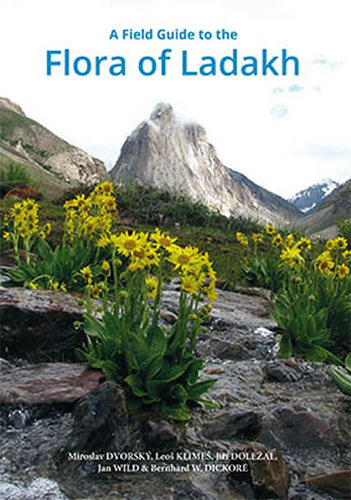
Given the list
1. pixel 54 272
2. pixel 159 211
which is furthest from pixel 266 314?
pixel 159 211

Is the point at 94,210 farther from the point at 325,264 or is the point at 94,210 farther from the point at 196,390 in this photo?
the point at 196,390

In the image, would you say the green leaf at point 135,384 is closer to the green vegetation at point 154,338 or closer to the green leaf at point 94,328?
the green vegetation at point 154,338

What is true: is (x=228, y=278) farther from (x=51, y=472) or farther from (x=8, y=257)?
(x=51, y=472)

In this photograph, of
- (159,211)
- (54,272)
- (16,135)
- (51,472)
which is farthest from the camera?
(16,135)

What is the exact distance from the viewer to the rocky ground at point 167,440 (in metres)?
2.31

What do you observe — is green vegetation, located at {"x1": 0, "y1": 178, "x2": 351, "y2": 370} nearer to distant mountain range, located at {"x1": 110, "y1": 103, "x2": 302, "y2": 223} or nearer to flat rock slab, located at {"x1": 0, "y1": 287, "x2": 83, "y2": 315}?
flat rock slab, located at {"x1": 0, "y1": 287, "x2": 83, "y2": 315}

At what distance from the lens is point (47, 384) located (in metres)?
2.94

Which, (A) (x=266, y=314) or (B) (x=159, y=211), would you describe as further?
(B) (x=159, y=211)

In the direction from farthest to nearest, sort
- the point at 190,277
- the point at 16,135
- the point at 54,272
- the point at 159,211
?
the point at 16,135 < the point at 159,211 < the point at 54,272 < the point at 190,277

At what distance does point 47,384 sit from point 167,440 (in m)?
0.85

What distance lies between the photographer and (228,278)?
869 centimetres

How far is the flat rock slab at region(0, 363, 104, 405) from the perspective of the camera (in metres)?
2.81

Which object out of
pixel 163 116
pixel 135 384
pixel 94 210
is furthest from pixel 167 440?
pixel 163 116

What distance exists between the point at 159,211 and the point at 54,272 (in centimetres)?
1055
